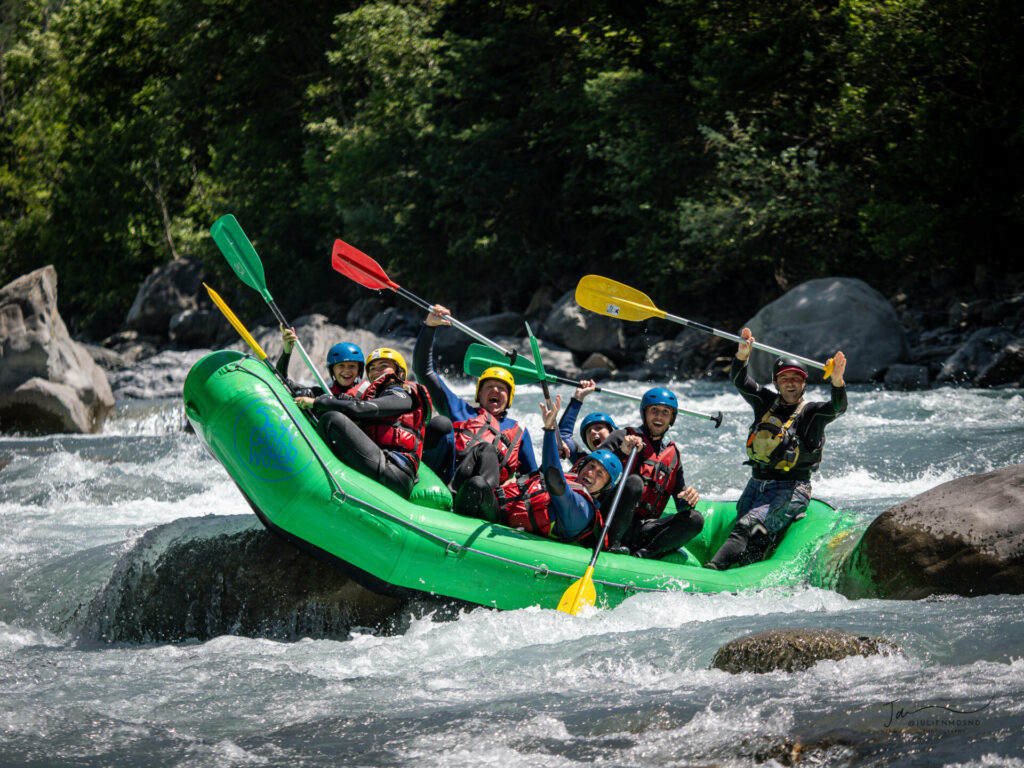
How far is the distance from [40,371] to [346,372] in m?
7.40

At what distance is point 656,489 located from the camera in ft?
17.4

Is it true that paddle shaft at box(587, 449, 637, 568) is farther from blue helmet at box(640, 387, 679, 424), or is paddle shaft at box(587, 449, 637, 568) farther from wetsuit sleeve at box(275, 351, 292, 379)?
wetsuit sleeve at box(275, 351, 292, 379)

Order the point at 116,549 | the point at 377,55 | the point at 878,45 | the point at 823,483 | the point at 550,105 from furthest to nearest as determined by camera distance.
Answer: the point at 377,55, the point at 550,105, the point at 878,45, the point at 823,483, the point at 116,549

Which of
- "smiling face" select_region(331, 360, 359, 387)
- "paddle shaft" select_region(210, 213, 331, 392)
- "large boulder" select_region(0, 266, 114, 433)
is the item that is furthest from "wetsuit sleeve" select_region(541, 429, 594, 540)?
"large boulder" select_region(0, 266, 114, 433)

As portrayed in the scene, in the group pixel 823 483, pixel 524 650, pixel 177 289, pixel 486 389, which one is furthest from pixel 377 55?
pixel 524 650

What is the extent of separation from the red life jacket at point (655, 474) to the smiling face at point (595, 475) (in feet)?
0.82

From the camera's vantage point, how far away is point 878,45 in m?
12.5

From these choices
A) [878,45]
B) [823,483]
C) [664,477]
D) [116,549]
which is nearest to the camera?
[664,477]

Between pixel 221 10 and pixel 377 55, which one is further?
pixel 221 10

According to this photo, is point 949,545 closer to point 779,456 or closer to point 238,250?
point 779,456

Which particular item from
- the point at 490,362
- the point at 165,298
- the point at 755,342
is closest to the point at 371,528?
the point at 490,362

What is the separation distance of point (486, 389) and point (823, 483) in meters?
3.80

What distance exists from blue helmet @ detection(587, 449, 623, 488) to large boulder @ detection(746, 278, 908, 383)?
7.74 m

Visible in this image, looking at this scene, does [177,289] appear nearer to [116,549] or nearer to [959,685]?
[116,549]
